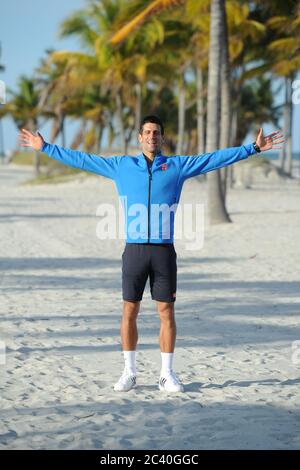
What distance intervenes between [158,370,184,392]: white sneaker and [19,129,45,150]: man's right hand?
1.83m

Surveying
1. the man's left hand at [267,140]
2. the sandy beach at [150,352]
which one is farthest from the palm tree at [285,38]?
the man's left hand at [267,140]

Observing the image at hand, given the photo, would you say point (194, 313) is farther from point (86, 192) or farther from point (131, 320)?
point (86, 192)

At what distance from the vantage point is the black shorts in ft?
16.3

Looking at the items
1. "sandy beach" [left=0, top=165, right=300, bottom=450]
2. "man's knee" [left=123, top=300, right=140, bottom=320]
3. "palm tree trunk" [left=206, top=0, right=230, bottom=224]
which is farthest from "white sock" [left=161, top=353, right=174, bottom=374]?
"palm tree trunk" [left=206, top=0, right=230, bottom=224]

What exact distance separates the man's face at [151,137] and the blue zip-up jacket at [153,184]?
6 cm

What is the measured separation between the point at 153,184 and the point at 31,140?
98 centimetres

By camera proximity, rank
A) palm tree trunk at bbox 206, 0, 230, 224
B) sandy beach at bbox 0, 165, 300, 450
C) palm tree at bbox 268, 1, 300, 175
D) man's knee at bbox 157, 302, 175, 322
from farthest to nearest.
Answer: palm tree at bbox 268, 1, 300, 175, palm tree trunk at bbox 206, 0, 230, 224, man's knee at bbox 157, 302, 175, 322, sandy beach at bbox 0, 165, 300, 450

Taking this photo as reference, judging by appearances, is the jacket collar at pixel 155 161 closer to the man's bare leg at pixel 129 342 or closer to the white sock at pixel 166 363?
the man's bare leg at pixel 129 342

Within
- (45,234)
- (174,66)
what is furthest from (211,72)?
(174,66)

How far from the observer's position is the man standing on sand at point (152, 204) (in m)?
4.95

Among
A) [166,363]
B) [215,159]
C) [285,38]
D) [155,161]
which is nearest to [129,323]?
[166,363]

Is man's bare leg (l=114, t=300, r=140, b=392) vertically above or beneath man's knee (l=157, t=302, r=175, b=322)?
beneath

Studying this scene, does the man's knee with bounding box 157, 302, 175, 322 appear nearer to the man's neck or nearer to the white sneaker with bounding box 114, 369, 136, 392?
the white sneaker with bounding box 114, 369, 136, 392
